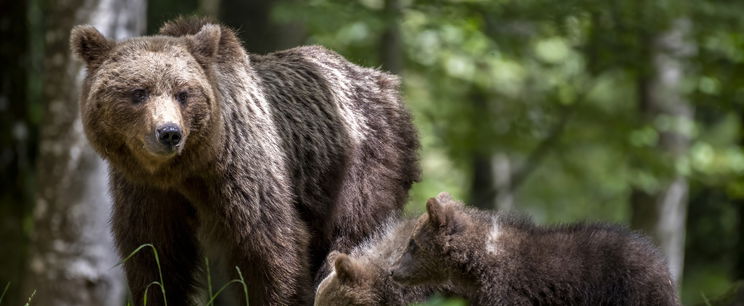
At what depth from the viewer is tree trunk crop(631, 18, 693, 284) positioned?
14781mm

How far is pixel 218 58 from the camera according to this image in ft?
21.8

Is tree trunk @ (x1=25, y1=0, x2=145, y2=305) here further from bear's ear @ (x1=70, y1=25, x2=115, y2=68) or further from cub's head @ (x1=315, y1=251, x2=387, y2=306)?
cub's head @ (x1=315, y1=251, x2=387, y2=306)

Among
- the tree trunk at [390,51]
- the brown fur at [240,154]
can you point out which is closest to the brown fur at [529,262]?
the brown fur at [240,154]

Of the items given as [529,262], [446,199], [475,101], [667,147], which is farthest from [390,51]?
[529,262]

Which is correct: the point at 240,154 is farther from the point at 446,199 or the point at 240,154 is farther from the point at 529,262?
the point at 529,262

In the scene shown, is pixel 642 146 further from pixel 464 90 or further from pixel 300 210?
pixel 300 210

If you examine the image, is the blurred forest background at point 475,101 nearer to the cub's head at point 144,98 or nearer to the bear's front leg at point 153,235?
the bear's front leg at point 153,235

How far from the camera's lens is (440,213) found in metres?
6.09

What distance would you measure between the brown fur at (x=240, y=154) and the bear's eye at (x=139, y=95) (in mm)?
12

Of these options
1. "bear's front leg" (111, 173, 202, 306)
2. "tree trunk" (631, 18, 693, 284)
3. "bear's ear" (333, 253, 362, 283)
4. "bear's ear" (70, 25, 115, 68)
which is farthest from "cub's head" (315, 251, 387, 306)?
"tree trunk" (631, 18, 693, 284)

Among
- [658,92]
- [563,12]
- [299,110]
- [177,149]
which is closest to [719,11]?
[563,12]

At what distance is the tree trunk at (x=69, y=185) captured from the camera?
9281mm

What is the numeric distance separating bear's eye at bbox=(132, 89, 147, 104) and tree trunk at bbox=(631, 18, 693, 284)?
990cm

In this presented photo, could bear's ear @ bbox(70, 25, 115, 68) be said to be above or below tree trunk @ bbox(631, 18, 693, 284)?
above
